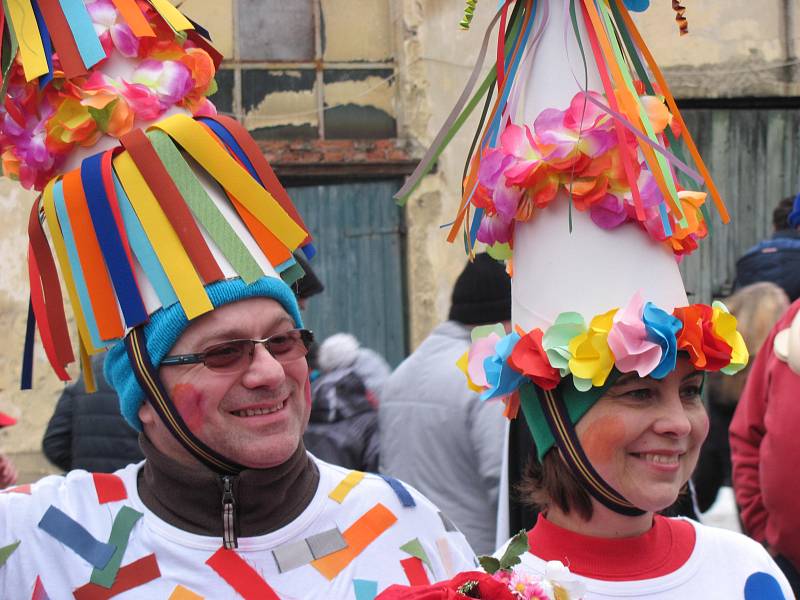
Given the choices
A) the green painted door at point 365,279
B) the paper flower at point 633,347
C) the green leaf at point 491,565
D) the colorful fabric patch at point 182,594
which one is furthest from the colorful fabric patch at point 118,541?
the green painted door at point 365,279

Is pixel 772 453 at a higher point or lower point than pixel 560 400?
lower

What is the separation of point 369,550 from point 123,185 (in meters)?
0.82

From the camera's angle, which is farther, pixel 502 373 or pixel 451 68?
pixel 451 68

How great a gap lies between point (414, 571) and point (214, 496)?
407 millimetres

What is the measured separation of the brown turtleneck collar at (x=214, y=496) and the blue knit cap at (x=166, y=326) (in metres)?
0.12

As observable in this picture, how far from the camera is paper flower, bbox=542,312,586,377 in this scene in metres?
2.45

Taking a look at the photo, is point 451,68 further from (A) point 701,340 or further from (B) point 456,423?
(A) point 701,340

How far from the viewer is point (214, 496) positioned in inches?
93.0

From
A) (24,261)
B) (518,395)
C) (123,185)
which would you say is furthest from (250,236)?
(24,261)

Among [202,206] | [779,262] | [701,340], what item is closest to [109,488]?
[202,206]

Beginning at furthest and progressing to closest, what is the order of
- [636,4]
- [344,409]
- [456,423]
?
[344,409], [456,423], [636,4]

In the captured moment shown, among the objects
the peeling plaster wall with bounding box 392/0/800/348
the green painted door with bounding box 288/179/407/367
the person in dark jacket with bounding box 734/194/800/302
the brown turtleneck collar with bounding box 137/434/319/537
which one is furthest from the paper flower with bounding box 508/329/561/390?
the green painted door with bounding box 288/179/407/367

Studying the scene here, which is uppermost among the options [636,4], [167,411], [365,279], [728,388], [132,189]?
[636,4]

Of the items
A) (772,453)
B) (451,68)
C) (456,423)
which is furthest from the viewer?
(451,68)
